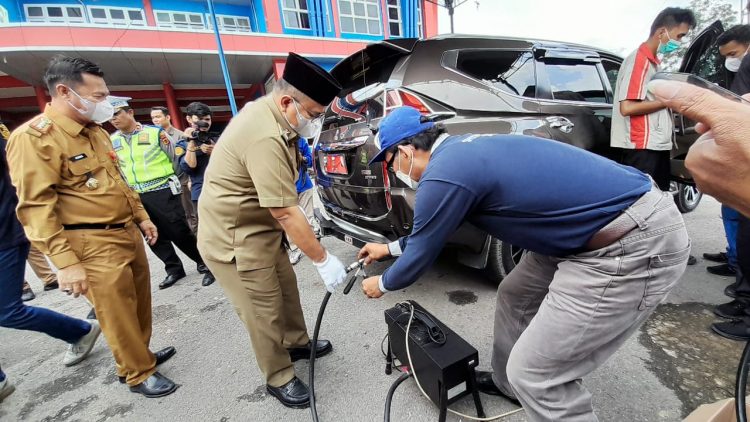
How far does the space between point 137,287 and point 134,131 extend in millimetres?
2024

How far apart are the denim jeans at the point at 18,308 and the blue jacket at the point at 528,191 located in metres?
2.70

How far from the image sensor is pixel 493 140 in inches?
48.3

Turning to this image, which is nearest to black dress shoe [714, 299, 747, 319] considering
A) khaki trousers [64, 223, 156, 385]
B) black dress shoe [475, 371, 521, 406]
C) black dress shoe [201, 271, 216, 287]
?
black dress shoe [475, 371, 521, 406]

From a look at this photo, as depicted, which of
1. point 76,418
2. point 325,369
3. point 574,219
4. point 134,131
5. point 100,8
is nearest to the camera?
point 574,219

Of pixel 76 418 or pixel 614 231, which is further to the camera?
pixel 76 418

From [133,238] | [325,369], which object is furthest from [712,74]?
[133,238]

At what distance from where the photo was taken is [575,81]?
9.97 ft

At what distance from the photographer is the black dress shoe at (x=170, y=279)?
Answer: 3629mm

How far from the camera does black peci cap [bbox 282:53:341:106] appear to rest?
1582 millimetres

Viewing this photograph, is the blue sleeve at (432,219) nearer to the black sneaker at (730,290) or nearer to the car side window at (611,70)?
the black sneaker at (730,290)

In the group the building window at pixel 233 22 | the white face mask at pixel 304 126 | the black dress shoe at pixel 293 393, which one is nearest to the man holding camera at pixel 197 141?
the white face mask at pixel 304 126

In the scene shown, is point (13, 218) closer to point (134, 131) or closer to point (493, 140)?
point (134, 131)

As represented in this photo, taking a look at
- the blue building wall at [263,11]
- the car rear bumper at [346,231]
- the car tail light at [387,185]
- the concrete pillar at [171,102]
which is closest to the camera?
the car tail light at [387,185]

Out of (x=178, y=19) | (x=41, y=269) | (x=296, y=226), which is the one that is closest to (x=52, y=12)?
(x=178, y=19)
